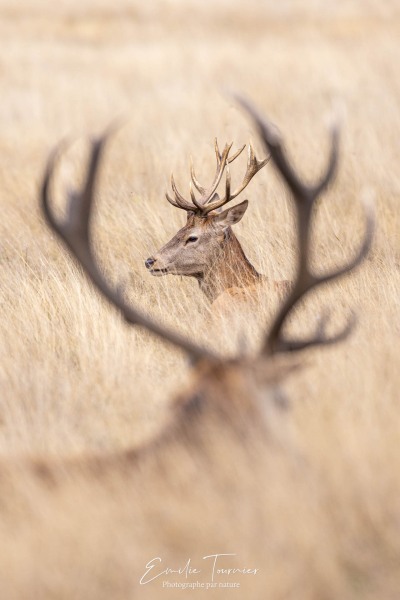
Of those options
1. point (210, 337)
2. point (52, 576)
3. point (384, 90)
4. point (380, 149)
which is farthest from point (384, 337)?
point (384, 90)

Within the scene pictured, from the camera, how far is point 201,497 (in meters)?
3.09

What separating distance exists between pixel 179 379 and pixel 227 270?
202cm

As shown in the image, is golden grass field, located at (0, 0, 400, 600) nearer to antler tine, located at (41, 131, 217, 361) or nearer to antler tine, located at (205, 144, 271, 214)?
antler tine, located at (41, 131, 217, 361)

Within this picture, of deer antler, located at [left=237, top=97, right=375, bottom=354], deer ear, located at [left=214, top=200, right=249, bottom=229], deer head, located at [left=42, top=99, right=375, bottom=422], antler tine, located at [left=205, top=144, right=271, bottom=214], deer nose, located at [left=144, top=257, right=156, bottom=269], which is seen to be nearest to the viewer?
deer head, located at [left=42, top=99, right=375, bottom=422]

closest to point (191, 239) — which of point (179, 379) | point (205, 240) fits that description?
point (205, 240)

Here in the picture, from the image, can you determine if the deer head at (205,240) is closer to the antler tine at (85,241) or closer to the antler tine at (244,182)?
the antler tine at (244,182)

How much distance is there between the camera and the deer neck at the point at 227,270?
6.27m

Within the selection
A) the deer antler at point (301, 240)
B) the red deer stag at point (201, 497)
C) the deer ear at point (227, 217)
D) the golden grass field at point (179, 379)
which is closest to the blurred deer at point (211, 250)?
the deer ear at point (227, 217)

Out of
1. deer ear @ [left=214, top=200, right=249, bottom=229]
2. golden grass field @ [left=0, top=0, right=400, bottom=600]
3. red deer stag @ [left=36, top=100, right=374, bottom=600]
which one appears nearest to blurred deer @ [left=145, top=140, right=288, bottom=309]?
deer ear @ [left=214, top=200, right=249, bottom=229]

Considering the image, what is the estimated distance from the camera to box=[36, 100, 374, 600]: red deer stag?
2943mm

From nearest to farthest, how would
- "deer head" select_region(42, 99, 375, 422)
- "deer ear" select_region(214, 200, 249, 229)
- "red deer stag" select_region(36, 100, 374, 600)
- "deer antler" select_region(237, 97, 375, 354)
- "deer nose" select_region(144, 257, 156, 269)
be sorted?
"red deer stag" select_region(36, 100, 374, 600) → "deer head" select_region(42, 99, 375, 422) → "deer antler" select_region(237, 97, 375, 354) → "deer nose" select_region(144, 257, 156, 269) → "deer ear" select_region(214, 200, 249, 229)

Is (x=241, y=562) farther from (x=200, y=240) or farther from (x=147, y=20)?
(x=147, y=20)

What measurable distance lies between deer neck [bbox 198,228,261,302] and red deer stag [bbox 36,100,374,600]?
109 inches

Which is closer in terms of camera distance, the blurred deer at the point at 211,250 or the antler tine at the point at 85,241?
the antler tine at the point at 85,241
